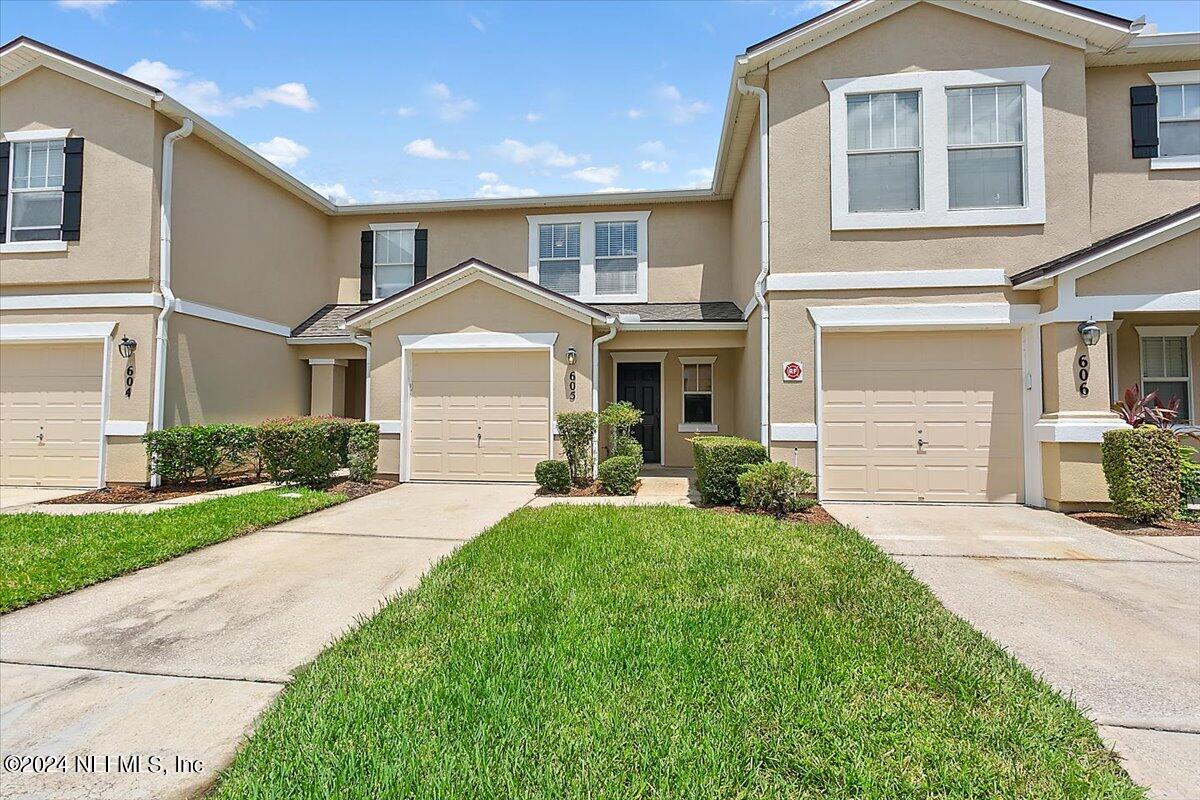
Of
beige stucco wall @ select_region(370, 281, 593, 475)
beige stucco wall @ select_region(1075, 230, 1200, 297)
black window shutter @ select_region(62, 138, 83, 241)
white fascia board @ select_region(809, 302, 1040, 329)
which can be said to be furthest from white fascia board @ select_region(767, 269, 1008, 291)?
black window shutter @ select_region(62, 138, 83, 241)

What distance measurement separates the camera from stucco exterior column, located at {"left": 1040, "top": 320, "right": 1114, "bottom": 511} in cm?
752

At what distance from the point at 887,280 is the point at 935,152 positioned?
1.96 meters

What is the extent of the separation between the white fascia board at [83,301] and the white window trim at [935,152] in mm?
11522

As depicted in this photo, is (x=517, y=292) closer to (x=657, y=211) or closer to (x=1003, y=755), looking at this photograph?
(x=657, y=211)

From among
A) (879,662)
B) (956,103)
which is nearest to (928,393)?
(956,103)

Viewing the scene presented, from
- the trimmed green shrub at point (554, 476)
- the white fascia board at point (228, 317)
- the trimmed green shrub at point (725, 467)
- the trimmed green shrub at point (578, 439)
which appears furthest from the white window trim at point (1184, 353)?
the white fascia board at point (228, 317)

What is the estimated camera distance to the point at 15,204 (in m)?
10.2

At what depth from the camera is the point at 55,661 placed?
349cm

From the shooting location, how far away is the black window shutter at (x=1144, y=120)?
8.73 m

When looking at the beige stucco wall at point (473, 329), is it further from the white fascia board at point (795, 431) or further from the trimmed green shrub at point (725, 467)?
the white fascia board at point (795, 431)

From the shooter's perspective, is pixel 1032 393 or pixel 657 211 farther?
pixel 657 211

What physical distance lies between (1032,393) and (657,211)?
8208mm

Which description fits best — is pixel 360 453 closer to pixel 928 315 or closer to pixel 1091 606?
pixel 928 315

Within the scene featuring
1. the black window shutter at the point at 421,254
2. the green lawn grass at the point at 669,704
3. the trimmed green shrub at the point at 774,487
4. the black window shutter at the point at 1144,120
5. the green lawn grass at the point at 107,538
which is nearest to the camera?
the green lawn grass at the point at 669,704
